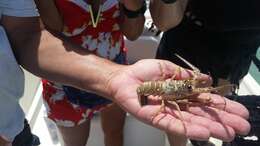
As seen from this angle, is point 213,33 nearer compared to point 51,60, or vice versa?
point 51,60

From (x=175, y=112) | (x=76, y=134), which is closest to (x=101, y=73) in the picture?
(x=175, y=112)

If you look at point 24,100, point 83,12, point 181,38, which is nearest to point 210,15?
point 181,38

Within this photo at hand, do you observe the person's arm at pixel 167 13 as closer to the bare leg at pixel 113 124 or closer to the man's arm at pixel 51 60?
the man's arm at pixel 51 60

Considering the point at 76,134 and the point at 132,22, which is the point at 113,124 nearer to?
the point at 76,134

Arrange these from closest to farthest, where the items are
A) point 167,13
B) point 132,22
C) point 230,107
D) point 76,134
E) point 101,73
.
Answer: point 230,107
point 101,73
point 167,13
point 132,22
point 76,134

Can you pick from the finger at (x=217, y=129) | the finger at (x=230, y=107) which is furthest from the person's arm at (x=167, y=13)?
the finger at (x=217, y=129)

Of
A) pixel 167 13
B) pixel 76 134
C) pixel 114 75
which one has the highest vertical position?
pixel 167 13

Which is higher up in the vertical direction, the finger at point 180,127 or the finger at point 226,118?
the finger at point 226,118

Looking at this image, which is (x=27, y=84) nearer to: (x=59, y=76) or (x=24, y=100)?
(x=24, y=100)
